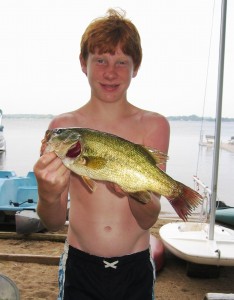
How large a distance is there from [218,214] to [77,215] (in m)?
6.44

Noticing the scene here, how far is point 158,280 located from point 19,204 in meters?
3.96

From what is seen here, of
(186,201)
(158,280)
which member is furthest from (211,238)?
(186,201)

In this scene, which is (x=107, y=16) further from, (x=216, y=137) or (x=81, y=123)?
(x=216, y=137)

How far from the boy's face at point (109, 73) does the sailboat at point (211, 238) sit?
333cm

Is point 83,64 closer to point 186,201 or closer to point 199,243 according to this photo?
point 186,201

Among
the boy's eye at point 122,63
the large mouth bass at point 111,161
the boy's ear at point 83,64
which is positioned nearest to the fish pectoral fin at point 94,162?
the large mouth bass at point 111,161

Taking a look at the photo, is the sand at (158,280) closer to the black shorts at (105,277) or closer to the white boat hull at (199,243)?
the white boat hull at (199,243)

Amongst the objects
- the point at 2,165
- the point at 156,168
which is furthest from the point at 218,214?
the point at 2,165

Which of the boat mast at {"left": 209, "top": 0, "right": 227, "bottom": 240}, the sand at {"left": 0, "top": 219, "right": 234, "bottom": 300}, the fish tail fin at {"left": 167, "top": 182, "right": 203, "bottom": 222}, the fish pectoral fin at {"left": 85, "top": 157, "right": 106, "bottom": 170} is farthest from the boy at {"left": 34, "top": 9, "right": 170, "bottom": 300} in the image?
the boat mast at {"left": 209, "top": 0, "right": 227, "bottom": 240}

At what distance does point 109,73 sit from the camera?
A: 104 inches

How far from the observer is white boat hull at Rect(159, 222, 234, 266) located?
552cm

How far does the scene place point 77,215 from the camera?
2.73 m

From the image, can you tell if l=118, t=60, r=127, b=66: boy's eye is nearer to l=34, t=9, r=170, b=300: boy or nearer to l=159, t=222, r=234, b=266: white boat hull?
l=34, t=9, r=170, b=300: boy

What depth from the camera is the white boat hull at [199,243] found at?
5520mm
